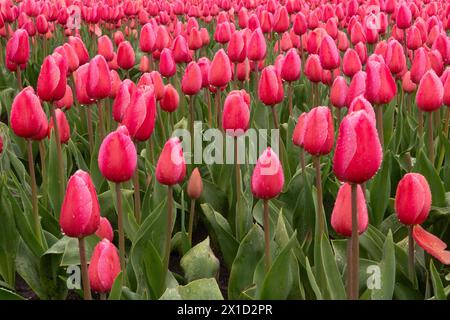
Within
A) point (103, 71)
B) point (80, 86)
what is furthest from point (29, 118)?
point (80, 86)

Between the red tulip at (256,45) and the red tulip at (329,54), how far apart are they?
0.35m

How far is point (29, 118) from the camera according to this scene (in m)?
2.02

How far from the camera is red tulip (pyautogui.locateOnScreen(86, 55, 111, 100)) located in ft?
8.05

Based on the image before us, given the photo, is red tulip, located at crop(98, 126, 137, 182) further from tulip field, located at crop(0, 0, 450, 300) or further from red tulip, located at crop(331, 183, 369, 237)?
red tulip, located at crop(331, 183, 369, 237)

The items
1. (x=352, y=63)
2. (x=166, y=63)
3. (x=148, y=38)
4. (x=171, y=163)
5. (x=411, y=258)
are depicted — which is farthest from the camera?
(x=148, y=38)

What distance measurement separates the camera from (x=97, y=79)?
8.12ft

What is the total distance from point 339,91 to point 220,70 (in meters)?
Answer: 0.50

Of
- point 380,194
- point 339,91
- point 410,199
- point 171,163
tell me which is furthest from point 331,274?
Result: point 339,91

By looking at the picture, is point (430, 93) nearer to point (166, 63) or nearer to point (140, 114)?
point (140, 114)

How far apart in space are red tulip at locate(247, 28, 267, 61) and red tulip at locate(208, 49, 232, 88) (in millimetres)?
527

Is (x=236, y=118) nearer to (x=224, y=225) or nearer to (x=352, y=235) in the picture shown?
(x=224, y=225)

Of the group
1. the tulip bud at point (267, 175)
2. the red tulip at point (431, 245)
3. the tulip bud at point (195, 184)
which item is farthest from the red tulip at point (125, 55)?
the red tulip at point (431, 245)
